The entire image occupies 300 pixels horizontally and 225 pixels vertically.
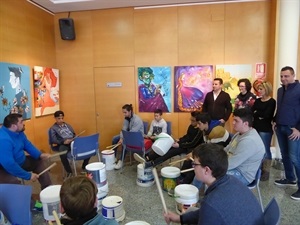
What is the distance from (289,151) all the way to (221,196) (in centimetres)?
218

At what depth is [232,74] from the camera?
4336 millimetres

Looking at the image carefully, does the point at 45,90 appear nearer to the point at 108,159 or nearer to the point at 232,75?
the point at 108,159

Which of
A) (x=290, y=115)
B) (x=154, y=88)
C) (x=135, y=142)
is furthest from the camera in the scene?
(x=154, y=88)

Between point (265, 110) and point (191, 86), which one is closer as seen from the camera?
point (265, 110)

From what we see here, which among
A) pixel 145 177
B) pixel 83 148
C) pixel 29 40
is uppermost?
pixel 29 40

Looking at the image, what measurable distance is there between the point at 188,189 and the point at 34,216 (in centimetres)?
168

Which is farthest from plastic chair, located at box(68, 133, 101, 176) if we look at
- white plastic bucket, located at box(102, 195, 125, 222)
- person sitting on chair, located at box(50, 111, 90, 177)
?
white plastic bucket, located at box(102, 195, 125, 222)

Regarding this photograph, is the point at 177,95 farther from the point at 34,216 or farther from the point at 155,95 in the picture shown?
the point at 34,216

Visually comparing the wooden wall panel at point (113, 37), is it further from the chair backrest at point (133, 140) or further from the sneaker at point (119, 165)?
the sneaker at point (119, 165)

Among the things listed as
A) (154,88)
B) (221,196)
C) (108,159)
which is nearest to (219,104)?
(154,88)

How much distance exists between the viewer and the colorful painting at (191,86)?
4.45 metres

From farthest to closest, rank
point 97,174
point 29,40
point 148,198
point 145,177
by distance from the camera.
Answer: point 29,40, point 145,177, point 148,198, point 97,174

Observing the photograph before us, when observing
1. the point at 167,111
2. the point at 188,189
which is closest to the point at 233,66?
the point at 167,111

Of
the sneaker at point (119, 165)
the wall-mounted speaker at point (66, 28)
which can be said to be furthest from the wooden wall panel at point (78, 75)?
the sneaker at point (119, 165)
